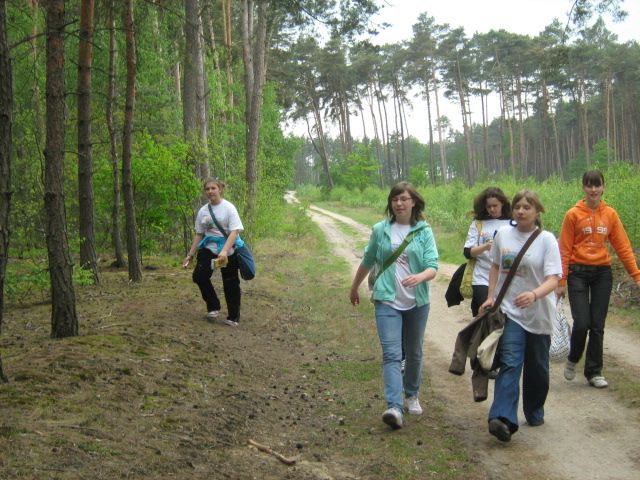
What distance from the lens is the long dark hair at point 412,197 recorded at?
5.71m

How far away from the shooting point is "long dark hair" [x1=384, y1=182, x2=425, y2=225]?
571cm

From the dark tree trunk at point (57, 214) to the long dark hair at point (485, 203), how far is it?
165 inches

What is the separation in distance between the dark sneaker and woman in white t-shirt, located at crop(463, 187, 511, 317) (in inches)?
76.1

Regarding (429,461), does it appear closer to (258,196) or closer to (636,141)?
(258,196)

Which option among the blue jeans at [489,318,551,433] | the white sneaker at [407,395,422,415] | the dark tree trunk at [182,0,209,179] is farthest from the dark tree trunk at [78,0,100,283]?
the blue jeans at [489,318,551,433]

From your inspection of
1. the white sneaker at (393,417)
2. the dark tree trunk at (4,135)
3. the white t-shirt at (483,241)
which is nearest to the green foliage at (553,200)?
the white t-shirt at (483,241)

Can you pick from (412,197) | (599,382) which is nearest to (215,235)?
(412,197)

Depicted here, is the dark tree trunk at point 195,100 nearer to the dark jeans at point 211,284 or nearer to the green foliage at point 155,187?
the green foliage at point 155,187

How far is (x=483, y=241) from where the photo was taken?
6.95 metres

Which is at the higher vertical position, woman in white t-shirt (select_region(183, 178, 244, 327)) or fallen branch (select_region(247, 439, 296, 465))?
woman in white t-shirt (select_region(183, 178, 244, 327))

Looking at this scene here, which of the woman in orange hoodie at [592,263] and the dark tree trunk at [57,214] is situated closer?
the woman in orange hoodie at [592,263]

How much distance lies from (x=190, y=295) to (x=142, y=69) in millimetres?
9522

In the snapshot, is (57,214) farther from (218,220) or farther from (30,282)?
(30,282)

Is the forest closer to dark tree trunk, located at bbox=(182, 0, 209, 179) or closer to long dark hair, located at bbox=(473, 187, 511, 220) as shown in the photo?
dark tree trunk, located at bbox=(182, 0, 209, 179)
